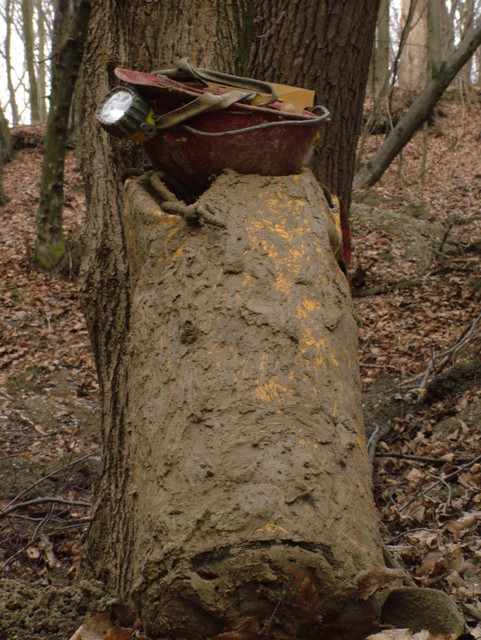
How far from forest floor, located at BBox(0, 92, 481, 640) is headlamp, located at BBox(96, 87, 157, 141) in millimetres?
1665

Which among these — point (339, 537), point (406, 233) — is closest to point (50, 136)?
point (406, 233)

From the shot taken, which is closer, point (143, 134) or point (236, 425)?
point (236, 425)

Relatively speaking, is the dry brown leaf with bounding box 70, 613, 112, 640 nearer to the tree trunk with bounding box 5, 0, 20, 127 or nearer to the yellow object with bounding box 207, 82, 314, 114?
the yellow object with bounding box 207, 82, 314, 114

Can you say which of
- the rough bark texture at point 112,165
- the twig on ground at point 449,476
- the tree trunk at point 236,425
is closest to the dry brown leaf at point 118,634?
the tree trunk at point 236,425

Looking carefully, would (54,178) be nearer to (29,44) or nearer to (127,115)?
(127,115)

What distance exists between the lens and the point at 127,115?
2.43 m


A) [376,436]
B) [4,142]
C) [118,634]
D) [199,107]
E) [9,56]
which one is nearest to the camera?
[118,634]

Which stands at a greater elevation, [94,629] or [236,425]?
[236,425]

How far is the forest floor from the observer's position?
319cm

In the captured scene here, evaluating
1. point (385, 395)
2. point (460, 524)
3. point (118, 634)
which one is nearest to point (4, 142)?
point (385, 395)

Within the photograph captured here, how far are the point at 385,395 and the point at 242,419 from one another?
13.0 ft

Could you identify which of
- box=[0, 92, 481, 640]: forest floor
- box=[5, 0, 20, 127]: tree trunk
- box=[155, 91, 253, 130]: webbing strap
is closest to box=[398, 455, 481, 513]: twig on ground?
box=[0, 92, 481, 640]: forest floor

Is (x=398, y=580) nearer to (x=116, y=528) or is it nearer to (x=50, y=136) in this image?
(x=116, y=528)

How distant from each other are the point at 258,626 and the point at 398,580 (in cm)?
45
